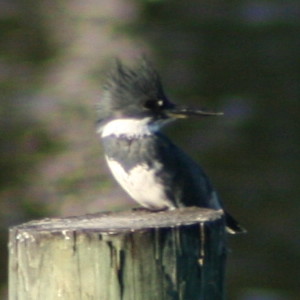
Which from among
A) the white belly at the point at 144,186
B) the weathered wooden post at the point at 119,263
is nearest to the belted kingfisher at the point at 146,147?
the white belly at the point at 144,186

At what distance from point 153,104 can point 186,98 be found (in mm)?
1466

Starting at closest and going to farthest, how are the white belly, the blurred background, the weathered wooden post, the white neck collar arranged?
the weathered wooden post < the white belly < the white neck collar < the blurred background

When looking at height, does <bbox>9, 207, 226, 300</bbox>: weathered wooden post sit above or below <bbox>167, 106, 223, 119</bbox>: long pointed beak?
below

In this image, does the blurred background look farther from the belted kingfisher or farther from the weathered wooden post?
the weathered wooden post

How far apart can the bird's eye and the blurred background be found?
1.33m

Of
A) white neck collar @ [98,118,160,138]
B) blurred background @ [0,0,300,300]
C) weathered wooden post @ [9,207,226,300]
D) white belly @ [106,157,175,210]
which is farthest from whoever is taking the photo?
blurred background @ [0,0,300,300]

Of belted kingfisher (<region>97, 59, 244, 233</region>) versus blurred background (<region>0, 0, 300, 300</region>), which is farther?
blurred background (<region>0, 0, 300, 300</region>)

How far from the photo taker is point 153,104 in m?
4.57

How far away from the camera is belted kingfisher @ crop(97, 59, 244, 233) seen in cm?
439

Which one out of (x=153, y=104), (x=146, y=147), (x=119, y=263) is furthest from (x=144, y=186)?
(x=119, y=263)

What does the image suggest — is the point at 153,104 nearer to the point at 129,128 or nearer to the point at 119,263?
the point at 129,128

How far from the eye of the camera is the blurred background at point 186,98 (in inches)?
235

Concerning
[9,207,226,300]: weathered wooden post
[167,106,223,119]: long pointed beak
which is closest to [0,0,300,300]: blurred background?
[167,106,223,119]: long pointed beak

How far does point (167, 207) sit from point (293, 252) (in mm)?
2176
